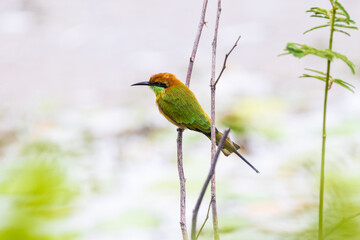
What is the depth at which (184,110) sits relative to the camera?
1.41 metres

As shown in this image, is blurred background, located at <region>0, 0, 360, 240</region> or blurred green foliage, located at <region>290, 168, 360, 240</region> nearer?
blurred green foliage, located at <region>290, 168, 360, 240</region>

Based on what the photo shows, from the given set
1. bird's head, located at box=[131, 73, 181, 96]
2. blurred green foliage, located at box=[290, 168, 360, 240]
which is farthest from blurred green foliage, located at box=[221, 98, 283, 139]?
blurred green foliage, located at box=[290, 168, 360, 240]

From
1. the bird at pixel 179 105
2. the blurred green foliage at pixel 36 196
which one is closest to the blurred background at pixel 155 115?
the blurred green foliage at pixel 36 196

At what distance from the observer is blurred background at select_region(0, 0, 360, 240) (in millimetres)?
670

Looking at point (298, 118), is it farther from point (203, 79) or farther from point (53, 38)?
point (53, 38)

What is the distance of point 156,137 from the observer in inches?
126

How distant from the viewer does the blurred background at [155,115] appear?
670mm

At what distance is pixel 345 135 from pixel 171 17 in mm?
2196

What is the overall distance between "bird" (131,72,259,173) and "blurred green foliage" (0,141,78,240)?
32.5 inches

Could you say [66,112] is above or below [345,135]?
above

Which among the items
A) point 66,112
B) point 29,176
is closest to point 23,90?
point 66,112

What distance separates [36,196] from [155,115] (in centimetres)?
300

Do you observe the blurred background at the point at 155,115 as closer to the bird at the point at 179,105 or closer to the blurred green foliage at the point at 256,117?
the blurred green foliage at the point at 256,117

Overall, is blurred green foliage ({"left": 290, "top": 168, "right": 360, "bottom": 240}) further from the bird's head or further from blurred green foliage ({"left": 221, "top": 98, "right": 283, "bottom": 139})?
blurred green foliage ({"left": 221, "top": 98, "right": 283, "bottom": 139})
